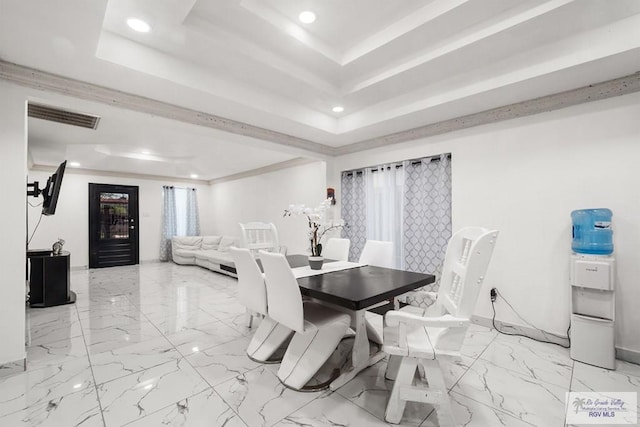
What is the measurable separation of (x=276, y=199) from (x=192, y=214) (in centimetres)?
368

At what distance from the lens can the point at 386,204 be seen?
3.95 metres

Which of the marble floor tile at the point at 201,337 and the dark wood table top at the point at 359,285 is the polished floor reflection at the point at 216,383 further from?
the dark wood table top at the point at 359,285

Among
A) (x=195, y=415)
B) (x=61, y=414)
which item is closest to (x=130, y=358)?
(x=61, y=414)

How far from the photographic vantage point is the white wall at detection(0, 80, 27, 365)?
2.13 meters

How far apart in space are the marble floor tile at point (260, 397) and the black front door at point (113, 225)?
670 centimetres

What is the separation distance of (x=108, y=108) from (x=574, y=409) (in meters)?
4.23

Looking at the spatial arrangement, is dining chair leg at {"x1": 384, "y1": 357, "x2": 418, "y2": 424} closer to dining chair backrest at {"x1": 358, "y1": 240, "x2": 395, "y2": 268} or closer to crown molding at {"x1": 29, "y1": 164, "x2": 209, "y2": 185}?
dining chair backrest at {"x1": 358, "y1": 240, "x2": 395, "y2": 268}

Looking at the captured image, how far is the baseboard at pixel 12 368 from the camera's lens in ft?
6.95

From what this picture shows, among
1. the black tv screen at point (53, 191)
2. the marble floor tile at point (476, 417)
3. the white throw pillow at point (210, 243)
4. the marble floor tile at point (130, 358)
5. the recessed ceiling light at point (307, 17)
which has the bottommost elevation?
the marble floor tile at point (476, 417)

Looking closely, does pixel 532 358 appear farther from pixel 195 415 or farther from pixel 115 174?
pixel 115 174

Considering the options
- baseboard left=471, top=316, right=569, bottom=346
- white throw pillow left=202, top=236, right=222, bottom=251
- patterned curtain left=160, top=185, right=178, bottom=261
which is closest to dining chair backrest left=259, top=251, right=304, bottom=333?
baseboard left=471, top=316, right=569, bottom=346

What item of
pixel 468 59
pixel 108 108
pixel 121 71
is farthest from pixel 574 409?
pixel 108 108

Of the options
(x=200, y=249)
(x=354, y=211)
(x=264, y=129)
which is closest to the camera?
(x=264, y=129)

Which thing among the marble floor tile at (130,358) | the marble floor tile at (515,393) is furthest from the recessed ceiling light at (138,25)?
the marble floor tile at (515,393)
